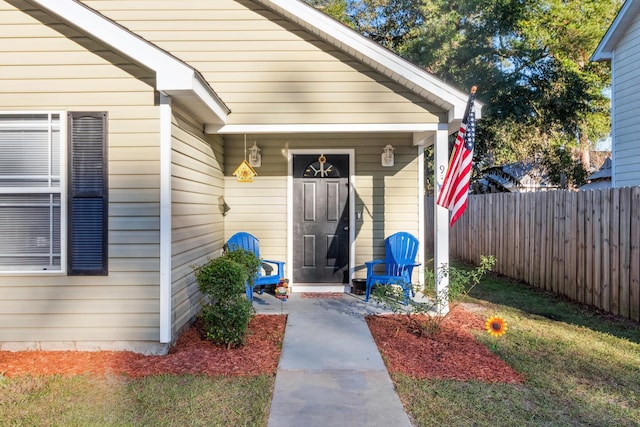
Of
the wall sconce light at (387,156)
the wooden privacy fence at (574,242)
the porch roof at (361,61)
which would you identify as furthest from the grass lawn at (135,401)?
the wooden privacy fence at (574,242)

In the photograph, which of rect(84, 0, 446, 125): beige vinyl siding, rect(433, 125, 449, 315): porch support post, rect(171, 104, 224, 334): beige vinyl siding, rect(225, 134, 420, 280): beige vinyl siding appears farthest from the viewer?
rect(225, 134, 420, 280): beige vinyl siding

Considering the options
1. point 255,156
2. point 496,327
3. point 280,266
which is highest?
point 255,156

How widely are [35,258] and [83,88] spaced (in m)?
1.63

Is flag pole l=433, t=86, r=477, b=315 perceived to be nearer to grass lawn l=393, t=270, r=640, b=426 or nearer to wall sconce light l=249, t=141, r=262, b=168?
grass lawn l=393, t=270, r=640, b=426

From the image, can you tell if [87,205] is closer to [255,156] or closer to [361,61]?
[255,156]

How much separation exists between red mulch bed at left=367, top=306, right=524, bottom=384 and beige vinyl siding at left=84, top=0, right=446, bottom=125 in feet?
7.93

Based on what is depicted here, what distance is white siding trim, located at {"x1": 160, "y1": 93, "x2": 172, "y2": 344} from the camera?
399 centimetres

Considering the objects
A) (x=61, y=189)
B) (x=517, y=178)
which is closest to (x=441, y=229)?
(x=61, y=189)

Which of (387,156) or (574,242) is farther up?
(387,156)

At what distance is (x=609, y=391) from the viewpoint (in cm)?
330

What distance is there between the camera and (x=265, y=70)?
17.2ft

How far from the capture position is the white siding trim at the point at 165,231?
3.99 meters

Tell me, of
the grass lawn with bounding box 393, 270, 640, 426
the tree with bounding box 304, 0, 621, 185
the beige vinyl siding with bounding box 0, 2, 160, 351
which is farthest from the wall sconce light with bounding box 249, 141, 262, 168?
the tree with bounding box 304, 0, 621, 185

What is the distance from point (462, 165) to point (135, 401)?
366 centimetres
